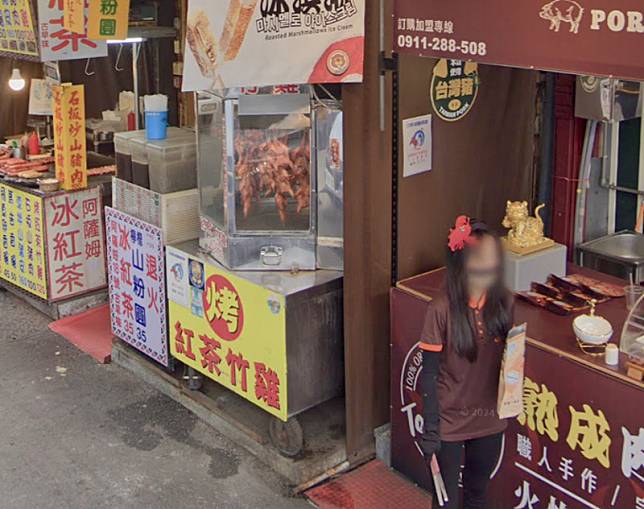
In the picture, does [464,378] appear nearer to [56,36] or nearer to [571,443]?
[571,443]

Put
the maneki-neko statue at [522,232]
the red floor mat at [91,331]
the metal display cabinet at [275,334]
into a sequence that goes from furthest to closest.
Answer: the red floor mat at [91,331] → the metal display cabinet at [275,334] → the maneki-neko statue at [522,232]

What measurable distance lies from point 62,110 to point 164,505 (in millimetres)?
3819

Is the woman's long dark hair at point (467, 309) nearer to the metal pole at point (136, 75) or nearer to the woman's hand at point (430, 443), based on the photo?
the woman's hand at point (430, 443)

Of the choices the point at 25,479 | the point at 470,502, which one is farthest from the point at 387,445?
the point at 25,479

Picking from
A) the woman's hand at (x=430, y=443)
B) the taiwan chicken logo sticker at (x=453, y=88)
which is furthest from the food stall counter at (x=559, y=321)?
the taiwan chicken logo sticker at (x=453, y=88)

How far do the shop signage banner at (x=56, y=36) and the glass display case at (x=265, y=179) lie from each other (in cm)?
212

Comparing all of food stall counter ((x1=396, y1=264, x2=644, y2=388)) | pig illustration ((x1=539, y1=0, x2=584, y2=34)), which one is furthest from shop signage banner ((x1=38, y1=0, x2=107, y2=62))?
pig illustration ((x1=539, y1=0, x2=584, y2=34))

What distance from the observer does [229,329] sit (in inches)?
229

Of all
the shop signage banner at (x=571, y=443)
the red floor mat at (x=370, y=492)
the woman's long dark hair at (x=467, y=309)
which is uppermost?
the woman's long dark hair at (x=467, y=309)

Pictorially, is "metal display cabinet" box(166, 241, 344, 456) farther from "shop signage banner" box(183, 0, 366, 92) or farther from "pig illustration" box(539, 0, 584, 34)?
"pig illustration" box(539, 0, 584, 34)

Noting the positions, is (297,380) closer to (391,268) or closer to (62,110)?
(391,268)

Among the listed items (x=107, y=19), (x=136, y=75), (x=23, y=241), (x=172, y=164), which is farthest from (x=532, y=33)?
(x=136, y=75)

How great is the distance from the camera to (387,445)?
18.4 ft

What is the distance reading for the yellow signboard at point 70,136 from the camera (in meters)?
7.77
